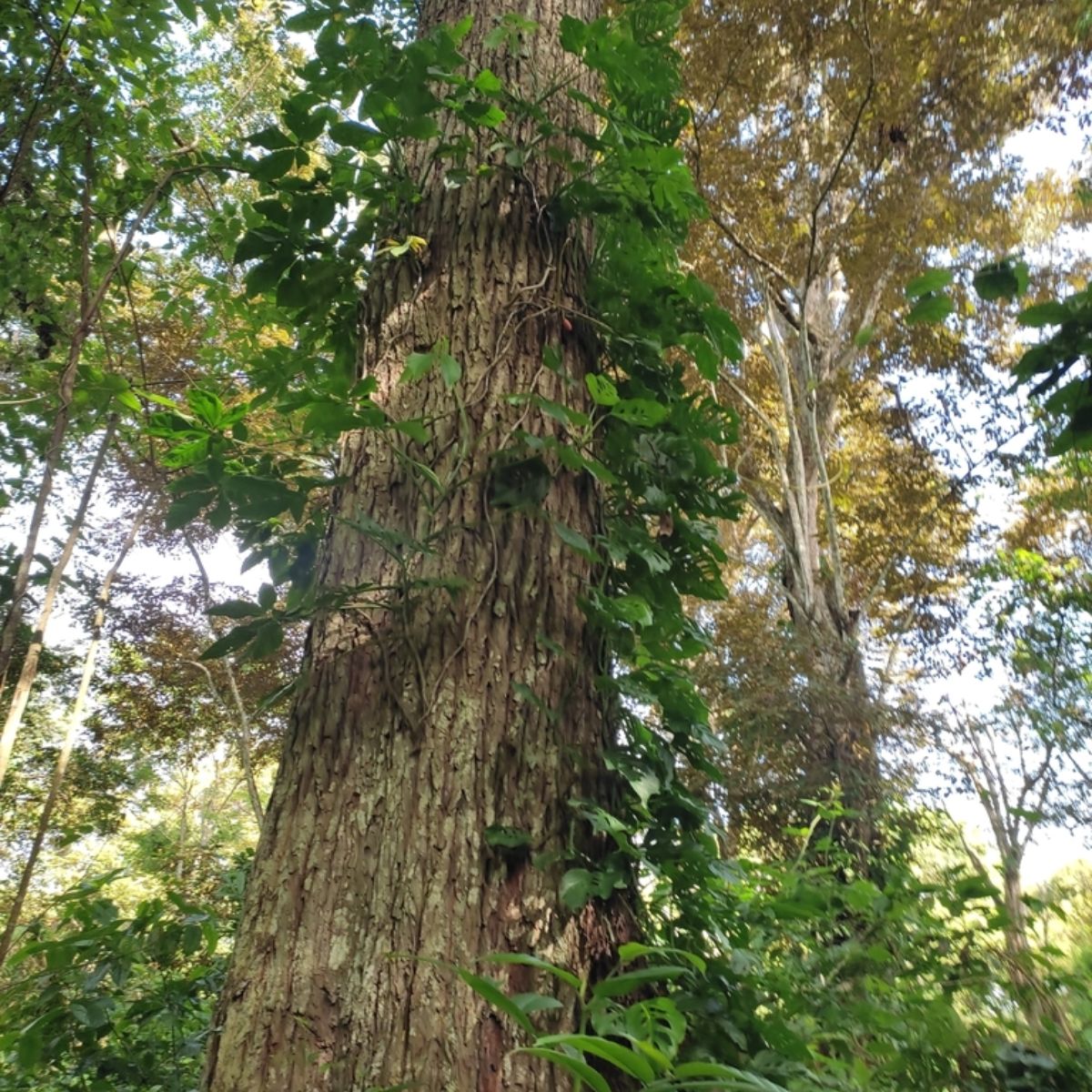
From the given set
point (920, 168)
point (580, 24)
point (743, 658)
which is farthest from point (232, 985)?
point (920, 168)

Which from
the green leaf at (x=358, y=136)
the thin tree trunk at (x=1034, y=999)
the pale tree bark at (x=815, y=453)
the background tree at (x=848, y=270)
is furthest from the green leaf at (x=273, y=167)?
the pale tree bark at (x=815, y=453)

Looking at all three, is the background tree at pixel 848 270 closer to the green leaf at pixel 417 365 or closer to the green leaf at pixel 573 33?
the green leaf at pixel 573 33

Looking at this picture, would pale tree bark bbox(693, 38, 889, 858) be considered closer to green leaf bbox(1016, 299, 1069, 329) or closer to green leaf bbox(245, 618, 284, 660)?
green leaf bbox(1016, 299, 1069, 329)

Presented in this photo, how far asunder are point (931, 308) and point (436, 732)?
824mm

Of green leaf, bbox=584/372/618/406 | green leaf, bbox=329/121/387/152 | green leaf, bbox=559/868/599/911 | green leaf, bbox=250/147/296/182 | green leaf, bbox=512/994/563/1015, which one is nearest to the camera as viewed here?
green leaf, bbox=512/994/563/1015

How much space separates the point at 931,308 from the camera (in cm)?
101

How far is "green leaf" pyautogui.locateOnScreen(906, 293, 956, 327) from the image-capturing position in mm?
989

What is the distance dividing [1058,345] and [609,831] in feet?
2.67

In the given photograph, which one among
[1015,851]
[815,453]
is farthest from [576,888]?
[815,453]

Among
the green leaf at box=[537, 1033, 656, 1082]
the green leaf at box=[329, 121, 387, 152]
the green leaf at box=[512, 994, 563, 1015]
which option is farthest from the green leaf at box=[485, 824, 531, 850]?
the green leaf at box=[329, 121, 387, 152]

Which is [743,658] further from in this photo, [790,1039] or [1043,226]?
[1043,226]

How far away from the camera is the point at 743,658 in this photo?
588 centimetres

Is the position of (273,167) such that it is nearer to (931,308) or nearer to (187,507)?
(187,507)

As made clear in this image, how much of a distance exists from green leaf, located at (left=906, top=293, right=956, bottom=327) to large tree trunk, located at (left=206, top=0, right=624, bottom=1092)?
1.78 ft
